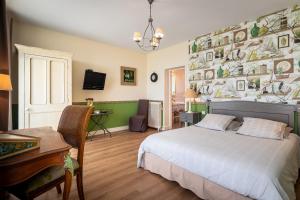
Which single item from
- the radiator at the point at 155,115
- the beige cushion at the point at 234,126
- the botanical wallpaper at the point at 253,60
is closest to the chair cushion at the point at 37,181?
the beige cushion at the point at 234,126

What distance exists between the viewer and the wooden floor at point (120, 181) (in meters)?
1.94

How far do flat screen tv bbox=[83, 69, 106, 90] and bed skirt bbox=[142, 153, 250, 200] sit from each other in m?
2.63

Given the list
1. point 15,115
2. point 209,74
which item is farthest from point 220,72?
point 15,115

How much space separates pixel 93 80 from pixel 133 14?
209 cm

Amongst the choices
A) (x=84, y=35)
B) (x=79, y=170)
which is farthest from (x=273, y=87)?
(x=84, y=35)

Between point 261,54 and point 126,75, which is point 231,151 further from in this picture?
point 126,75

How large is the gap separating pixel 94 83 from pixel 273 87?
404 cm

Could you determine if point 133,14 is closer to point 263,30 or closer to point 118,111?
point 263,30

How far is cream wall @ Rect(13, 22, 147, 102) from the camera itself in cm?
366

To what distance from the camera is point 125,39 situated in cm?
446

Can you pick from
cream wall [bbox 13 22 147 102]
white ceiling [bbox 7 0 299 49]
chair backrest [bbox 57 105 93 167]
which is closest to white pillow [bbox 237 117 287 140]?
white ceiling [bbox 7 0 299 49]

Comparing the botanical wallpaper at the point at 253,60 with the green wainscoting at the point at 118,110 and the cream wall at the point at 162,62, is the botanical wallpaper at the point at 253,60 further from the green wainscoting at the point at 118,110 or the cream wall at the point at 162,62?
the green wainscoting at the point at 118,110

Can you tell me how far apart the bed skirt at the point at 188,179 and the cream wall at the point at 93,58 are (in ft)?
9.39

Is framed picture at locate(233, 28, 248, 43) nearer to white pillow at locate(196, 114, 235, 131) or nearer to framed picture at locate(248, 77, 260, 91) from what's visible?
framed picture at locate(248, 77, 260, 91)
